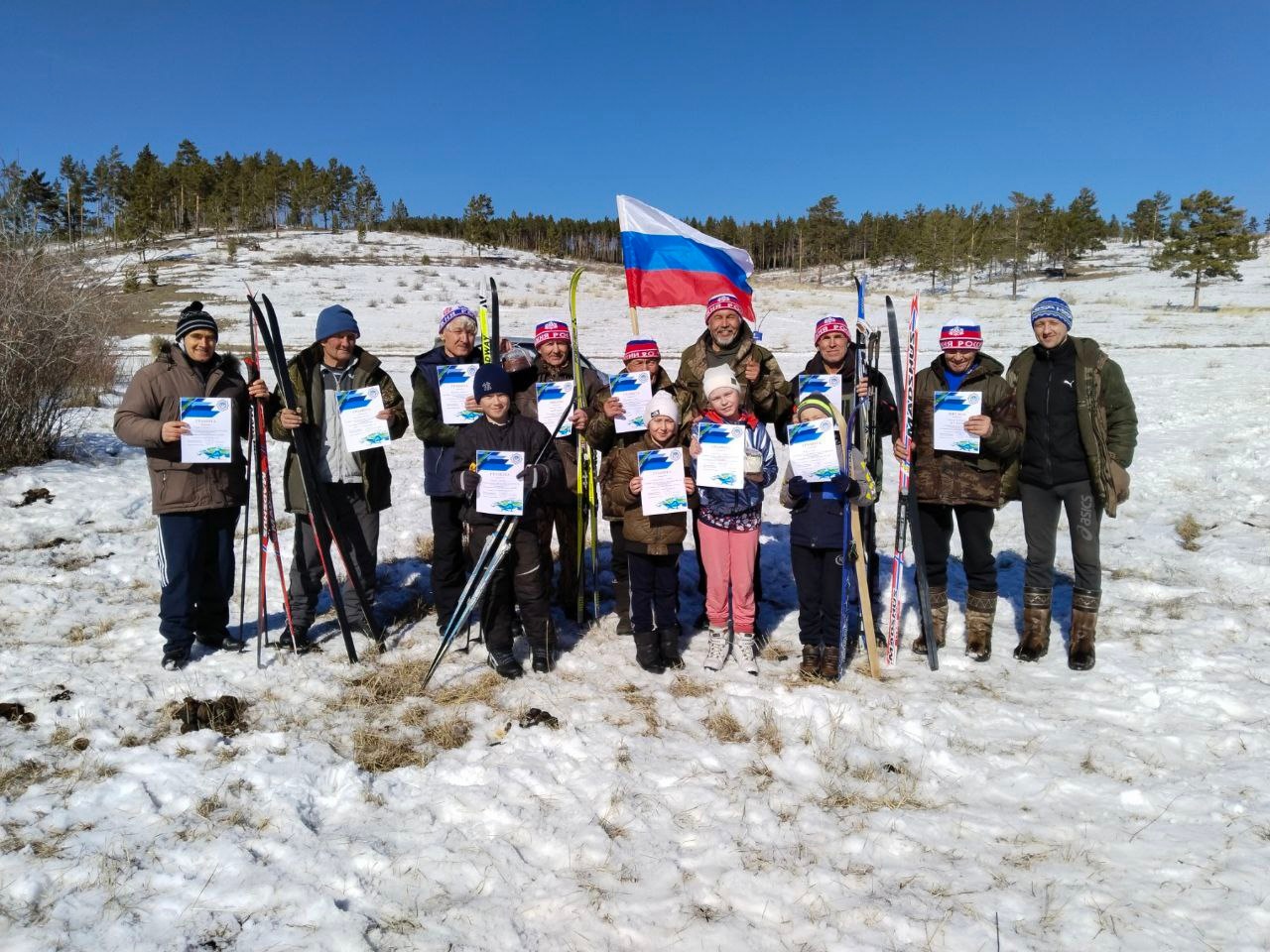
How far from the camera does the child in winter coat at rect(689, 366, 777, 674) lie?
17.3 ft

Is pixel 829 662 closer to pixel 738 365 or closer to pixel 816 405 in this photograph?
pixel 816 405

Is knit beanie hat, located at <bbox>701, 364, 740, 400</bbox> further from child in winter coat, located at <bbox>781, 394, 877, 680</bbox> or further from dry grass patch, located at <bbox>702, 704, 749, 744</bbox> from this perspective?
dry grass patch, located at <bbox>702, 704, 749, 744</bbox>

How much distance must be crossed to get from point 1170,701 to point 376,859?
5178 millimetres

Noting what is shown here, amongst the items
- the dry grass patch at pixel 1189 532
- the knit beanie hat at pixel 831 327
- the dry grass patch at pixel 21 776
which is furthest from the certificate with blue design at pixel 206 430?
the dry grass patch at pixel 1189 532

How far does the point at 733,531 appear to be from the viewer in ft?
18.0

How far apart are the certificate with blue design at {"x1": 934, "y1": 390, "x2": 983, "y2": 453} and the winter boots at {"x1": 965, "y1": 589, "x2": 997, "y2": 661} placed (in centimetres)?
129

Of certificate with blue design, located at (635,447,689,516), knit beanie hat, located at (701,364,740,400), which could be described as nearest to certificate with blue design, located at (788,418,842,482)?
knit beanie hat, located at (701,364,740,400)

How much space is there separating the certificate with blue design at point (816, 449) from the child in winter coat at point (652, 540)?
806mm

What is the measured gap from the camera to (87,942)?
2.91m

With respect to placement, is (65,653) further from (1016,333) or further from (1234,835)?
(1016,333)

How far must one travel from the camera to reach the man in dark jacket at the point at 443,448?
5.67m

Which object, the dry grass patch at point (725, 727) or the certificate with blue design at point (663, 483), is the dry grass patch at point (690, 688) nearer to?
the dry grass patch at point (725, 727)

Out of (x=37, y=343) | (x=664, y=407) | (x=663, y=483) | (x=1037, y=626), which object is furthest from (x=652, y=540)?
(x=37, y=343)

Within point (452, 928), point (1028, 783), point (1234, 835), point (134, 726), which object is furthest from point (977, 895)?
point (134, 726)
